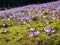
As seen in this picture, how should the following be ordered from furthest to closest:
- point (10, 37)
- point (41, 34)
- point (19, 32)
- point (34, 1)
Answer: point (34, 1) < point (19, 32) < point (10, 37) < point (41, 34)

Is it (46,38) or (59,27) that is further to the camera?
(59,27)

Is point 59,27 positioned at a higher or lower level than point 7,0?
higher

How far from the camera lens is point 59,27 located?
6.46m

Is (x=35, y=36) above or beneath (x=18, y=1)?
above

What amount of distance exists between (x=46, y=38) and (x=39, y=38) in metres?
0.21

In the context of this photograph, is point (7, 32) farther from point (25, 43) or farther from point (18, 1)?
point (18, 1)

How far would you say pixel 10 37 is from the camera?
629 cm

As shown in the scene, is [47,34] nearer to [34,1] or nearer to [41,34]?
[41,34]

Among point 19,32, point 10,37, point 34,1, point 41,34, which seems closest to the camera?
point 41,34

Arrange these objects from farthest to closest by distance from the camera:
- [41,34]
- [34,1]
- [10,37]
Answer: [34,1] → [10,37] → [41,34]

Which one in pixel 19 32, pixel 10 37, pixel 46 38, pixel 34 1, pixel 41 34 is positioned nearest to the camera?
pixel 46 38

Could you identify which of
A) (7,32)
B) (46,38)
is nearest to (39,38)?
(46,38)

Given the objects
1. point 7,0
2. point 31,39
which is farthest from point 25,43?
point 7,0

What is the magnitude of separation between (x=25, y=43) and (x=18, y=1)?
105 ft
